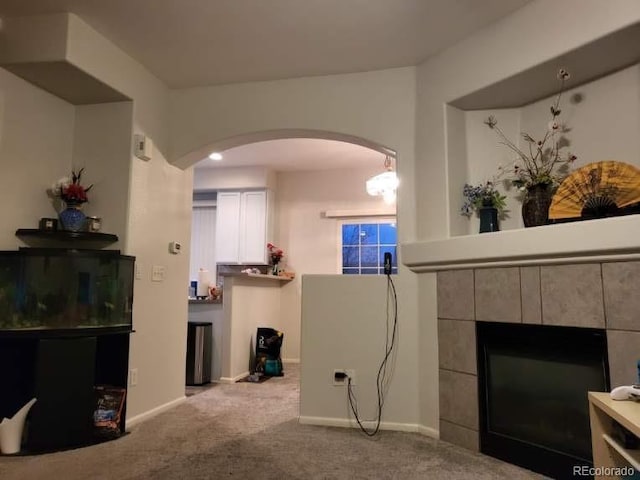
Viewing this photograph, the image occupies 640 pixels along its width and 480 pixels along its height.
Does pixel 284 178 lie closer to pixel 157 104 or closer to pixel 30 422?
pixel 157 104

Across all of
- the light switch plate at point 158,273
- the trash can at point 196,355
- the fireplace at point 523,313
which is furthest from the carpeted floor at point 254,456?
the trash can at point 196,355

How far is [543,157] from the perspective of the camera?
9.34 feet

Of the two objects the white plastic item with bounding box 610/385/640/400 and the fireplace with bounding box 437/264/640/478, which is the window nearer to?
the fireplace with bounding box 437/264/640/478

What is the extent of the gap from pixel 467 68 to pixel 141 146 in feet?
7.98

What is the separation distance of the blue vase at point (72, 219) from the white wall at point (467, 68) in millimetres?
2413

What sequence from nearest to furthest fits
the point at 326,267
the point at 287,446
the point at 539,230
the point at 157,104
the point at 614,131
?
the point at 539,230 < the point at 614,131 < the point at 287,446 < the point at 157,104 < the point at 326,267

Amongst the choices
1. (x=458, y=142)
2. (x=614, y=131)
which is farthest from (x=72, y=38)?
(x=614, y=131)

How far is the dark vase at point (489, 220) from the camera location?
2781 millimetres

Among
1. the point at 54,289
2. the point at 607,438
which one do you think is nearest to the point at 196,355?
the point at 54,289

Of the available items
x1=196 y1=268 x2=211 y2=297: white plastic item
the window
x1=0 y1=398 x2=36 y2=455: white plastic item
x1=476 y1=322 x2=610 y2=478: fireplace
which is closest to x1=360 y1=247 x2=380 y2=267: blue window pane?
the window

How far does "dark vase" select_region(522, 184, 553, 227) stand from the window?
11.2 ft

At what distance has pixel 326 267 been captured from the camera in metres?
6.10

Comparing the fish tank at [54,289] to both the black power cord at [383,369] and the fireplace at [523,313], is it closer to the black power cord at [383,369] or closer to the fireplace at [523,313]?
the black power cord at [383,369]

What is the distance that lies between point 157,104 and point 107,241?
1.24 meters
